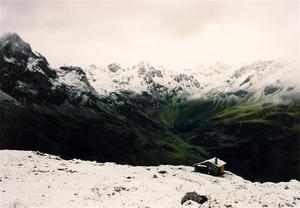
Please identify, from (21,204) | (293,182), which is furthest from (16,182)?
(293,182)

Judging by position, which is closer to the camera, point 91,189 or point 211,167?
point 91,189

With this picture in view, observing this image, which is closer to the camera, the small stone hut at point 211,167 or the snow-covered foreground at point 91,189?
the snow-covered foreground at point 91,189

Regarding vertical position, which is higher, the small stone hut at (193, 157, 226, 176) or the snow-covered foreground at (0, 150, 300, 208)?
the small stone hut at (193, 157, 226, 176)

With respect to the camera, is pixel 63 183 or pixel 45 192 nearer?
pixel 45 192

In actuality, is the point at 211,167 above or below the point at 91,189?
above

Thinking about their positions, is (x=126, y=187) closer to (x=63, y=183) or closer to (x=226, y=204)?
(x=63, y=183)

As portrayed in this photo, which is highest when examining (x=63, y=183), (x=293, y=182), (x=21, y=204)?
(x=293, y=182)

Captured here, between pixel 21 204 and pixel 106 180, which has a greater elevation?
pixel 106 180

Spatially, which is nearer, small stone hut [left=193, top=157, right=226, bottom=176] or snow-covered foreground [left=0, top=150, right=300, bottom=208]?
snow-covered foreground [left=0, top=150, right=300, bottom=208]

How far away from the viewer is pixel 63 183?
152 ft

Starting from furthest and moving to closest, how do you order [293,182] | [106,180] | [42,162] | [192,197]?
1. [293,182]
2. [42,162]
3. [106,180]
4. [192,197]

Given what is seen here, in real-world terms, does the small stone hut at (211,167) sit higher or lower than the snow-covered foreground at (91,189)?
higher

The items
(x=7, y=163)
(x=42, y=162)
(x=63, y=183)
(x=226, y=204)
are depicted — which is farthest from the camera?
(x=42, y=162)

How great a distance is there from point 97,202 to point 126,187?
8769 mm
